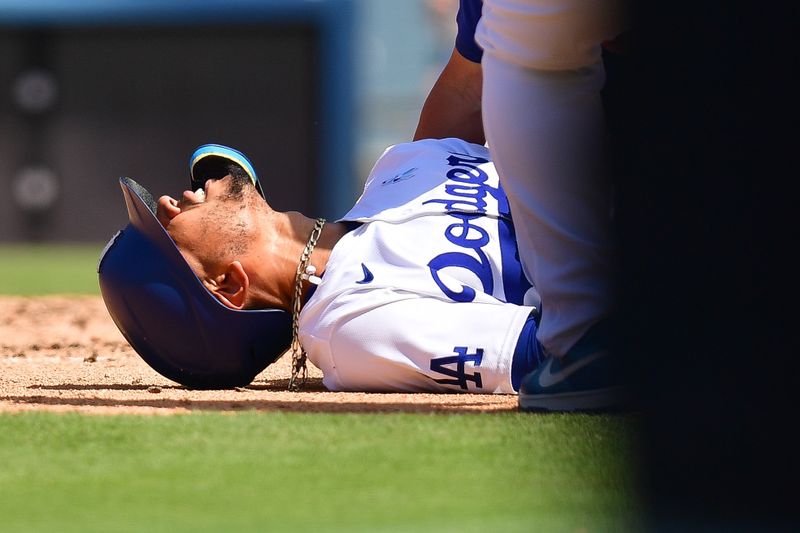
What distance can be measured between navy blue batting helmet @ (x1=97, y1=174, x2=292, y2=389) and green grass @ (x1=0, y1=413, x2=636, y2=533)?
54cm

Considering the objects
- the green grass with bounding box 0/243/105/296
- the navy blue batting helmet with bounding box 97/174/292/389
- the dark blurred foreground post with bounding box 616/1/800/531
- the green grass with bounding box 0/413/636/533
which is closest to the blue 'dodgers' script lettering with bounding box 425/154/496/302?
the navy blue batting helmet with bounding box 97/174/292/389

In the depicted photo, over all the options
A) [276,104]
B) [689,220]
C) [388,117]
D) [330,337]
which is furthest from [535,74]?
[388,117]

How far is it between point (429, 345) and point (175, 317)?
52cm

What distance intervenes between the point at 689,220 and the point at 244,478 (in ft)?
2.84

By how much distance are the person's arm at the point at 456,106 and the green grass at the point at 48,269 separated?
3317 mm

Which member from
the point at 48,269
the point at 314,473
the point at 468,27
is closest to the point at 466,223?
the point at 468,27

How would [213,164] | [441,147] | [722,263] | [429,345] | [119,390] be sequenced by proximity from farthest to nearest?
1. [441,147]
2. [213,164]
3. [119,390]
4. [429,345]
5. [722,263]

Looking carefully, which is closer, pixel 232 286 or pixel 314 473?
pixel 314 473

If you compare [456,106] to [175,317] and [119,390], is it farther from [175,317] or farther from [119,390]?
[119,390]

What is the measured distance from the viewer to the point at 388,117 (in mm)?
11766

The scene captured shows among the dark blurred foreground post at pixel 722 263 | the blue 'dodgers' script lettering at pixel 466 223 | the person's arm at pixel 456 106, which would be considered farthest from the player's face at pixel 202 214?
the dark blurred foreground post at pixel 722 263

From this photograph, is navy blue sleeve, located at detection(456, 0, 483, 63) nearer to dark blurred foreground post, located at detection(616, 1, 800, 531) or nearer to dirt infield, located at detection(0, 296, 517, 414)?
dirt infield, located at detection(0, 296, 517, 414)

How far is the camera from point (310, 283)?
2385 mm

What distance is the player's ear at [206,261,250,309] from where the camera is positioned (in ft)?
7.87
